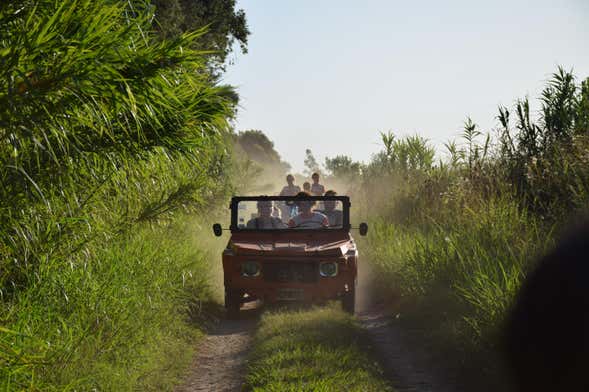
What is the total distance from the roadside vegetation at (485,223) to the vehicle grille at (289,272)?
1318 millimetres

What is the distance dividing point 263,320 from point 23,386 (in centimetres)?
478

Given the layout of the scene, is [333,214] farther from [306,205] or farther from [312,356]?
[312,356]

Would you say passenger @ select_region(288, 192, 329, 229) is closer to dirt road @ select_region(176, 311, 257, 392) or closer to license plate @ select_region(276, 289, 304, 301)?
license plate @ select_region(276, 289, 304, 301)

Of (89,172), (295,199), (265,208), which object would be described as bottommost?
(265,208)

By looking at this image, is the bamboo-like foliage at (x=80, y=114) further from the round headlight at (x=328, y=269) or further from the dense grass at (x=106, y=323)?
the round headlight at (x=328, y=269)

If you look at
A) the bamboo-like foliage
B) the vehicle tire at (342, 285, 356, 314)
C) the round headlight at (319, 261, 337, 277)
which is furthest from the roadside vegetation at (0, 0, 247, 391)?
the vehicle tire at (342, 285, 356, 314)

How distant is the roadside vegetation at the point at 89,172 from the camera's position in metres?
3.85

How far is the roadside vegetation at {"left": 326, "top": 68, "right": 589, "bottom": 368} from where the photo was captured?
24.0ft

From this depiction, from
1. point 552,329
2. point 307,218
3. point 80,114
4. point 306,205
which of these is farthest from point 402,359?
point 80,114

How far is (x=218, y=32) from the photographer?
24547 millimetres

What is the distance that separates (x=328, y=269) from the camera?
9859 mm

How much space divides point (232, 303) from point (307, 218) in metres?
1.66

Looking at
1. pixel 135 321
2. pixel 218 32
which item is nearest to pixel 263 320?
pixel 135 321

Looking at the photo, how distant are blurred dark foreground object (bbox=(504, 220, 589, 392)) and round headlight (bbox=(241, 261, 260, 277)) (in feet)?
13.3
